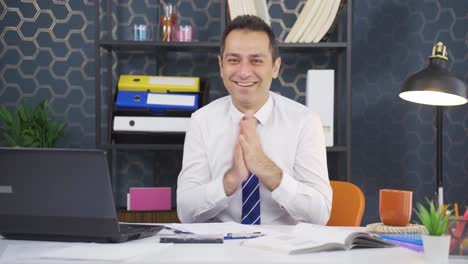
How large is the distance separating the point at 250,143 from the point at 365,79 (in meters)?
1.60

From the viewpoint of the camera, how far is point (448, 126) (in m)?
3.58

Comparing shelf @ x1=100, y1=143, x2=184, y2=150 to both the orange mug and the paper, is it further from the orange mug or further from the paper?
the paper

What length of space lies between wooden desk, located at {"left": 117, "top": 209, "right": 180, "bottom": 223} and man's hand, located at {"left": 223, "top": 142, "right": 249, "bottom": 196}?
1.09 m

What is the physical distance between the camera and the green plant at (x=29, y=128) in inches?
127

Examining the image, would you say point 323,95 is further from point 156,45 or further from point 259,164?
point 259,164

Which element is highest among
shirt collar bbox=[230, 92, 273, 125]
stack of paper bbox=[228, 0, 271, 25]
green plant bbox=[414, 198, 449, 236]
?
stack of paper bbox=[228, 0, 271, 25]

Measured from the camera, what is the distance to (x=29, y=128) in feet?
10.8

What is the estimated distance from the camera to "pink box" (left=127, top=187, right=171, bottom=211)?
324 cm

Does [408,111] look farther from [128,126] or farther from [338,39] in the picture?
[128,126]

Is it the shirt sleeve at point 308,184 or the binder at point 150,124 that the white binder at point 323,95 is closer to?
the binder at point 150,124

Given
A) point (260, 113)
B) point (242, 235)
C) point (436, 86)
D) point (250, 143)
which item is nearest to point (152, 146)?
point (260, 113)

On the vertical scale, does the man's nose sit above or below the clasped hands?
above

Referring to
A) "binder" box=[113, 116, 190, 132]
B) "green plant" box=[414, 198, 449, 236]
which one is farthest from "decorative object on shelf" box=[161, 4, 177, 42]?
"green plant" box=[414, 198, 449, 236]

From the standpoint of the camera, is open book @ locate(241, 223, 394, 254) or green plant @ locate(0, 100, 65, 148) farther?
green plant @ locate(0, 100, 65, 148)
